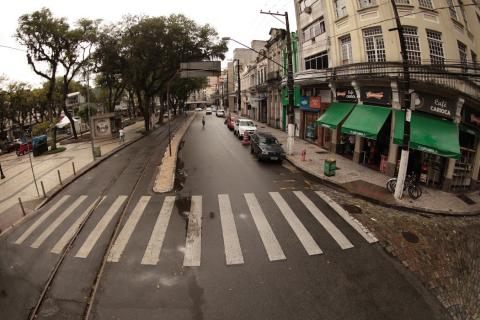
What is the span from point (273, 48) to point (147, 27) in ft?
49.6

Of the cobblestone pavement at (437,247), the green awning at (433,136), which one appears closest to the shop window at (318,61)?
the green awning at (433,136)

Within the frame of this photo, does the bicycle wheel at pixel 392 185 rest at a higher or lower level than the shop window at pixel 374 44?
lower

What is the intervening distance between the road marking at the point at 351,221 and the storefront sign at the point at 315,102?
1250 cm

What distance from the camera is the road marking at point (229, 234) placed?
25.8 ft

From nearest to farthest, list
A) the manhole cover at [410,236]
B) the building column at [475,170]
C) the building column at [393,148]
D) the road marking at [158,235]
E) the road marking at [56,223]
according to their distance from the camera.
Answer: the road marking at [158,235] → the manhole cover at [410,236] → the road marking at [56,223] → the building column at [475,170] → the building column at [393,148]

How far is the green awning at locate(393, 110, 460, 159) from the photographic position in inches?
474

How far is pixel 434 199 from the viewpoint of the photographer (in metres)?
12.4

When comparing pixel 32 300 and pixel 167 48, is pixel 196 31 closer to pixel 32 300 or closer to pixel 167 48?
pixel 167 48

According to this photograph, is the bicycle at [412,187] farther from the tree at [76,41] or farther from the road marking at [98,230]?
the tree at [76,41]

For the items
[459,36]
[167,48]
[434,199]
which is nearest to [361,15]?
[459,36]

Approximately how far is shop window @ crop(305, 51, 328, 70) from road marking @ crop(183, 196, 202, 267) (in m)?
16.4

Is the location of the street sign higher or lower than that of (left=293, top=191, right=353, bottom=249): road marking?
higher

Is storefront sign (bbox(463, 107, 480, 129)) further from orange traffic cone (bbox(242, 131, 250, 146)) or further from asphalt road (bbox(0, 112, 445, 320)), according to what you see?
orange traffic cone (bbox(242, 131, 250, 146))

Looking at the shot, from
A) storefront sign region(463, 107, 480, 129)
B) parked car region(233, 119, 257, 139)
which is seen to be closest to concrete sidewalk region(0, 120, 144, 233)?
parked car region(233, 119, 257, 139)
